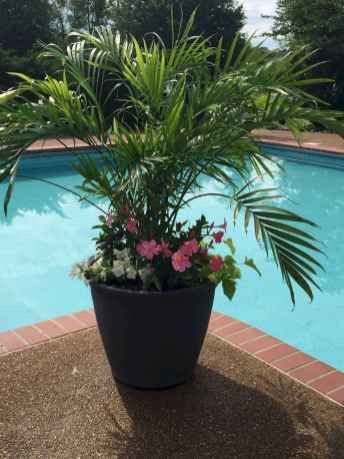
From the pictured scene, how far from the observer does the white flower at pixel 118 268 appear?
230 cm

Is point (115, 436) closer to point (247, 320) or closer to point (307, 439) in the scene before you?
point (307, 439)

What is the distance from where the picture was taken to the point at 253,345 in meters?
2.82

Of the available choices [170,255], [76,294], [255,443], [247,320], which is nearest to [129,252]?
[170,255]

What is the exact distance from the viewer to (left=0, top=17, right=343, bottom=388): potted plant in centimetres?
206

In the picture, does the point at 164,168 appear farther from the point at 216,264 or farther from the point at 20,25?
the point at 20,25

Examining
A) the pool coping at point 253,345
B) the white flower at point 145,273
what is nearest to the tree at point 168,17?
the pool coping at point 253,345

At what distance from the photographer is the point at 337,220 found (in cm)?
672

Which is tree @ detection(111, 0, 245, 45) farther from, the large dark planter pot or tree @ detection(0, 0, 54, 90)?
the large dark planter pot

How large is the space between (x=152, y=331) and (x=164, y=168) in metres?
0.69

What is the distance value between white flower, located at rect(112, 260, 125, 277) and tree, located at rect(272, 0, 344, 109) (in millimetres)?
13371

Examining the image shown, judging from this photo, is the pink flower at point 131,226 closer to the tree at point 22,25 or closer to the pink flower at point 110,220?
the pink flower at point 110,220

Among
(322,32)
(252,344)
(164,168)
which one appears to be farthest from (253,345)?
(322,32)

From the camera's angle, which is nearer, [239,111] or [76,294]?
[239,111]

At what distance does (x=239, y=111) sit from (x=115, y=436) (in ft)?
4.55
